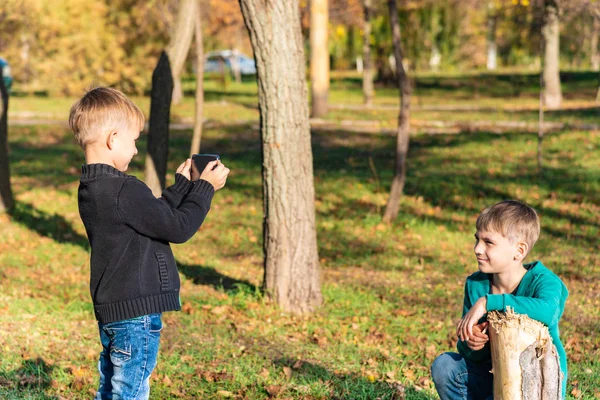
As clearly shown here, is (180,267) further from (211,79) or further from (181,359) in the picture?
(211,79)

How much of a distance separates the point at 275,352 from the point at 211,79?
41381 mm

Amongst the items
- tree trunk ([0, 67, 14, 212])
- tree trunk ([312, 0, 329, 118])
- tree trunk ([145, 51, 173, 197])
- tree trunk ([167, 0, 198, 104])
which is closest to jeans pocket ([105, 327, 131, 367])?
tree trunk ([145, 51, 173, 197])

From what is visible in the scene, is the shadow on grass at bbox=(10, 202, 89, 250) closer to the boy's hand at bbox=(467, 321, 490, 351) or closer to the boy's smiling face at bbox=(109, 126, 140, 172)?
the boy's smiling face at bbox=(109, 126, 140, 172)

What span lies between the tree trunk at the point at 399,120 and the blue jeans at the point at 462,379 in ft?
22.7

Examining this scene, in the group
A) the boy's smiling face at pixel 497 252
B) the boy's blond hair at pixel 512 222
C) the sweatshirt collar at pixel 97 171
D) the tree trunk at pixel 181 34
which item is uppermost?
the tree trunk at pixel 181 34

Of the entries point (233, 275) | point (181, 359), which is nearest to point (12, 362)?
point (181, 359)

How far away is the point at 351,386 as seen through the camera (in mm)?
5000

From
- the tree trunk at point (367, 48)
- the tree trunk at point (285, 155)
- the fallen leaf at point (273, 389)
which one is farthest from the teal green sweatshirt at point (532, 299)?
the tree trunk at point (367, 48)

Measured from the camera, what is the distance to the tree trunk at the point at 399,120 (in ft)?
33.1

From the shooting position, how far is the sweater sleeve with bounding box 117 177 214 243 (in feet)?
10.4

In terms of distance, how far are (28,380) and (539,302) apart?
3.45 m

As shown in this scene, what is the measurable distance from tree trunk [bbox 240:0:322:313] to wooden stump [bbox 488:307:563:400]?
3834mm

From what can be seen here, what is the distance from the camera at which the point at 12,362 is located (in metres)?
5.41

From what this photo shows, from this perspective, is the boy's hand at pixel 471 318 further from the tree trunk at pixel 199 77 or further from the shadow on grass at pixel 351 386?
the tree trunk at pixel 199 77
